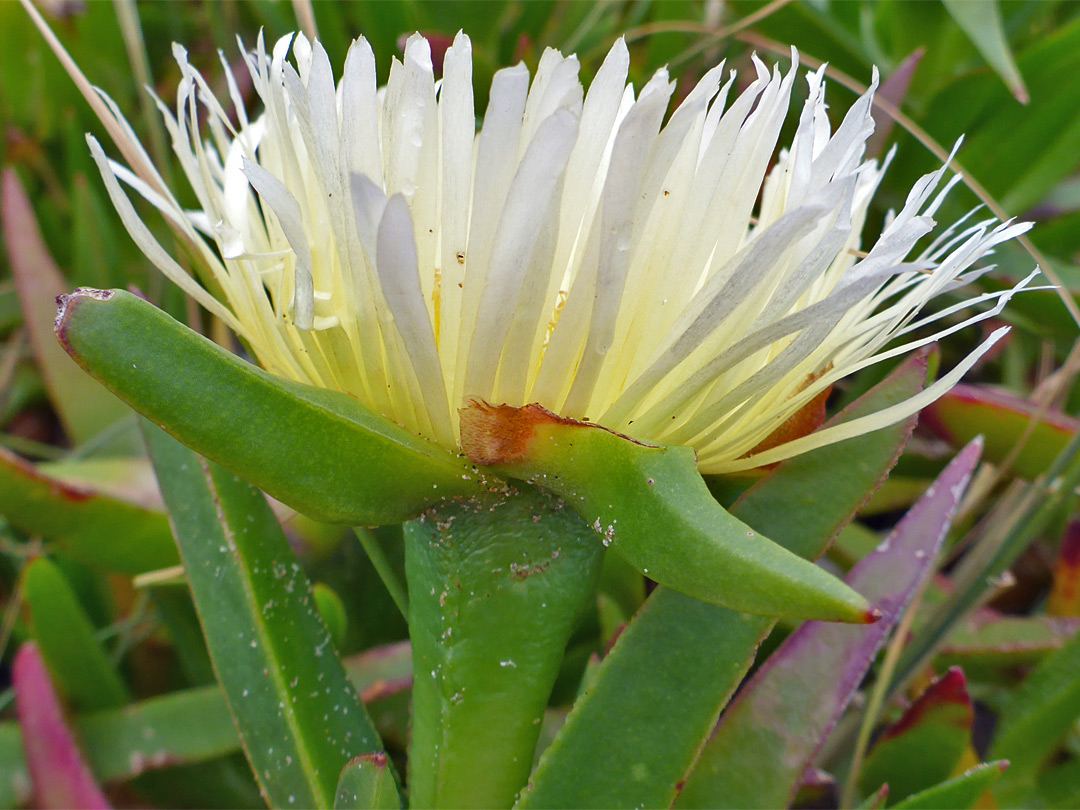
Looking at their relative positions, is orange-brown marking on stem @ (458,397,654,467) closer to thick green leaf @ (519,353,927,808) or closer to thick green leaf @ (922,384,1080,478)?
thick green leaf @ (519,353,927,808)

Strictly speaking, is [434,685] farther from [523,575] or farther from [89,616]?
[89,616]

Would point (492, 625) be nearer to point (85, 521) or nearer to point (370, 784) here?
point (370, 784)

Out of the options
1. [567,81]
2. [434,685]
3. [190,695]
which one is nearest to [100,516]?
[190,695]

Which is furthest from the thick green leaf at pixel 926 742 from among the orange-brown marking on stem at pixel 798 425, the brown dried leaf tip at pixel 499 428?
the brown dried leaf tip at pixel 499 428

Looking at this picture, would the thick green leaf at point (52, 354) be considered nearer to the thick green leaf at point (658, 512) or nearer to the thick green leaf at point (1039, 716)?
A: the thick green leaf at point (658, 512)

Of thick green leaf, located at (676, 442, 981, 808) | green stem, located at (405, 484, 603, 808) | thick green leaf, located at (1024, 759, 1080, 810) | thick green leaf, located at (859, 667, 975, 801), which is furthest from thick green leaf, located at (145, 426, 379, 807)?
thick green leaf, located at (1024, 759, 1080, 810)

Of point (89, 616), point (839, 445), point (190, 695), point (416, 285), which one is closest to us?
point (416, 285)
